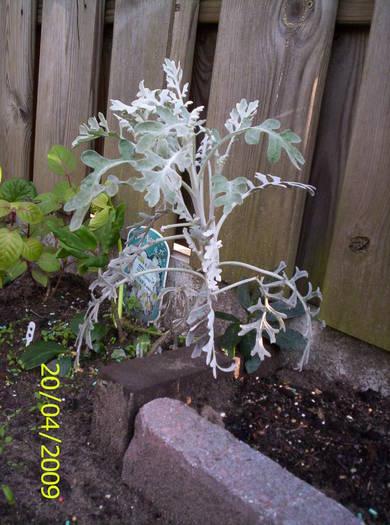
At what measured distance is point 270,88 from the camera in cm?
168

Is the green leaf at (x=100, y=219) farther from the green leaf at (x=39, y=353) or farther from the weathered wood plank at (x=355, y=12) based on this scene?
the weathered wood plank at (x=355, y=12)

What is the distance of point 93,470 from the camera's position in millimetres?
1358

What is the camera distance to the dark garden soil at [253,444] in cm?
120

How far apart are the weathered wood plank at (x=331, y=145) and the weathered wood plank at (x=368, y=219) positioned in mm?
93

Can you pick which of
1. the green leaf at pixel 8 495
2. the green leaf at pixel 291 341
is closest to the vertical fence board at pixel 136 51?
the green leaf at pixel 291 341

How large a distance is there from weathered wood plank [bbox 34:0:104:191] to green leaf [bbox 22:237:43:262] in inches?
20.0

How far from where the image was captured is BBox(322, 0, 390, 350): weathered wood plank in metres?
1.43

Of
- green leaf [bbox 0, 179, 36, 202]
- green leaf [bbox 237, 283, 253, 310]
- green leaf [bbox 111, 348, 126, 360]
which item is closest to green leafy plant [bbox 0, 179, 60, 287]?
green leaf [bbox 0, 179, 36, 202]

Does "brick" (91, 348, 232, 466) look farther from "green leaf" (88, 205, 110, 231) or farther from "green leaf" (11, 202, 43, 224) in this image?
"green leaf" (11, 202, 43, 224)

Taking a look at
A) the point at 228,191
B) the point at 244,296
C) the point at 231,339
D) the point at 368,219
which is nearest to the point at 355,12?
the point at 368,219

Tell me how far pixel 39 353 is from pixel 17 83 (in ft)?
5.51

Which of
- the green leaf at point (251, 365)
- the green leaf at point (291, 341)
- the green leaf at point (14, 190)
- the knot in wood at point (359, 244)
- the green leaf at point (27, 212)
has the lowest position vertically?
the green leaf at point (251, 365)

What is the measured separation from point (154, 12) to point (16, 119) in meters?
1.15

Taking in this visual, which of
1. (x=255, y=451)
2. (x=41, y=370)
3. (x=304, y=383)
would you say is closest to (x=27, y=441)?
(x=41, y=370)
